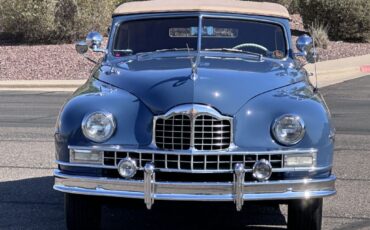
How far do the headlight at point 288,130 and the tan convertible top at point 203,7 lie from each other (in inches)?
78.0

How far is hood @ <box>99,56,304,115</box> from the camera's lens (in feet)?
16.7

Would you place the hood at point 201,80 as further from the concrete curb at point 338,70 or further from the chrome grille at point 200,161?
the concrete curb at point 338,70

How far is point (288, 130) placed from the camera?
16.6ft

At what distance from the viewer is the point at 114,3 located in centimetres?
2662

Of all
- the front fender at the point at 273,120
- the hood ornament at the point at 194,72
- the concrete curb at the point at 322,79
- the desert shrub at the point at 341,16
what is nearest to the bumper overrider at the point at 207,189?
the front fender at the point at 273,120

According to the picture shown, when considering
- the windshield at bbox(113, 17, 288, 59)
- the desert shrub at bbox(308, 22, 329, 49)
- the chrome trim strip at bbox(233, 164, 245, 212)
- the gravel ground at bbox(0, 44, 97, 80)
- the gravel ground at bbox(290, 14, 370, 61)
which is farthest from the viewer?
the desert shrub at bbox(308, 22, 329, 49)

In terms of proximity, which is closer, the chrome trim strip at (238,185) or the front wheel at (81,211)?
the chrome trim strip at (238,185)

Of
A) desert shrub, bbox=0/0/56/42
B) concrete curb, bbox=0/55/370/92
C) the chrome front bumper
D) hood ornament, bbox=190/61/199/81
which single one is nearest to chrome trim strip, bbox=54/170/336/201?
the chrome front bumper

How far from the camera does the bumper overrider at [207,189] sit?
4.93 m

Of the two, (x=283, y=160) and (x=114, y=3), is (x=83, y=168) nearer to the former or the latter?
(x=283, y=160)

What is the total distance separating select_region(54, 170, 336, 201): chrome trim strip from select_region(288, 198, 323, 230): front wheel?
0.70 feet

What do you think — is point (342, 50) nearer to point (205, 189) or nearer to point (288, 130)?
point (288, 130)

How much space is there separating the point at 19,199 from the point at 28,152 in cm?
237

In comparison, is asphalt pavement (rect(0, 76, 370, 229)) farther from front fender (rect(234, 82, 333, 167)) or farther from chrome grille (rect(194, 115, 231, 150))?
front fender (rect(234, 82, 333, 167))
